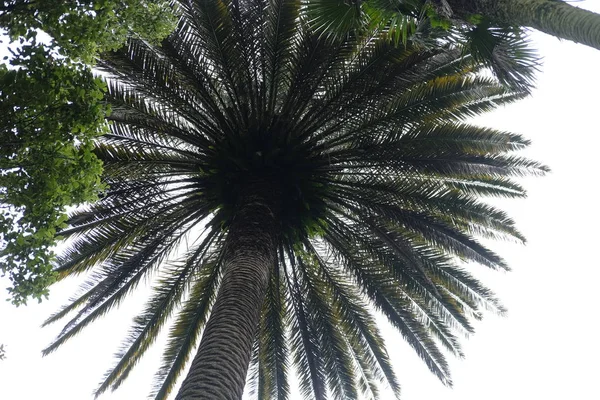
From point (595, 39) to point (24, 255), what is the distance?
13.0 ft

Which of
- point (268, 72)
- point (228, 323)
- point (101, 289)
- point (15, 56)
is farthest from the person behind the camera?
point (101, 289)

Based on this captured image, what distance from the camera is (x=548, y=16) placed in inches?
133

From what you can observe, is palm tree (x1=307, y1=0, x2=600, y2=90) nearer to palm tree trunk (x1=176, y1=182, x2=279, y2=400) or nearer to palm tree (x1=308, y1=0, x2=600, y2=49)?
palm tree (x1=308, y1=0, x2=600, y2=49)

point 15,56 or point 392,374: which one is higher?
point 392,374

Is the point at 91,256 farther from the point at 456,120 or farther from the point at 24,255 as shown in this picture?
the point at 456,120

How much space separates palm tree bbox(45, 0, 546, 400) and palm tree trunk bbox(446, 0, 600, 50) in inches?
130

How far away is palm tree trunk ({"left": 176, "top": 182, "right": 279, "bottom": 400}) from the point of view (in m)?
4.98

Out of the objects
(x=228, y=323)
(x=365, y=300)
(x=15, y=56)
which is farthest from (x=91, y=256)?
(x=15, y=56)

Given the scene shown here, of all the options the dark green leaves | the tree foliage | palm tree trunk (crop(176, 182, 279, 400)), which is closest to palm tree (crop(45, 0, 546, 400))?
palm tree trunk (crop(176, 182, 279, 400))

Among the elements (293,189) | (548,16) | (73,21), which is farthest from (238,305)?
(548,16)

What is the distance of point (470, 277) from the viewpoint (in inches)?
346

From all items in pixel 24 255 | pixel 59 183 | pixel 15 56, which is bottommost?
pixel 24 255

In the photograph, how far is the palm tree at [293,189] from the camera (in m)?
7.33

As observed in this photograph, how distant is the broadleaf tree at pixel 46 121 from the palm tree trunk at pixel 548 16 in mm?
2625
